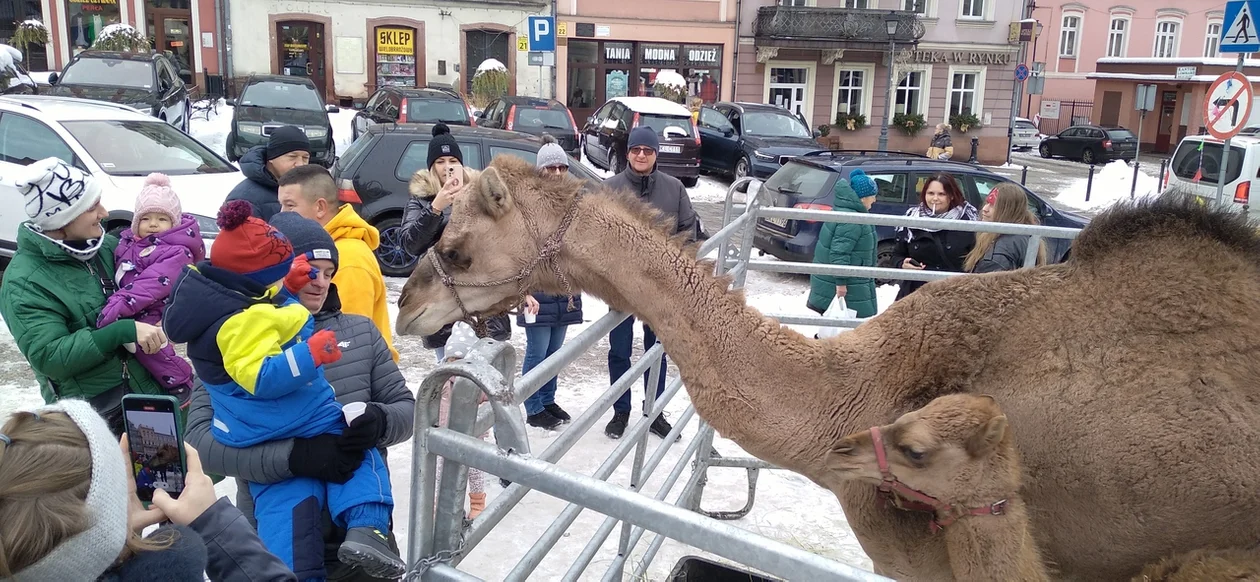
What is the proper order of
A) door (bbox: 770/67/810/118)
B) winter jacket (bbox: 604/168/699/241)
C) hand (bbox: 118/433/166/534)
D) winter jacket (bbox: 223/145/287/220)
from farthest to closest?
door (bbox: 770/67/810/118)
winter jacket (bbox: 604/168/699/241)
winter jacket (bbox: 223/145/287/220)
hand (bbox: 118/433/166/534)

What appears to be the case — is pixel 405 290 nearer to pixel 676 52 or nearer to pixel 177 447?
pixel 177 447

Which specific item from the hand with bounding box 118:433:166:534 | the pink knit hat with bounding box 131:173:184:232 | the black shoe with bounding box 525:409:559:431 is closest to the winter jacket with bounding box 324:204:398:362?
the pink knit hat with bounding box 131:173:184:232

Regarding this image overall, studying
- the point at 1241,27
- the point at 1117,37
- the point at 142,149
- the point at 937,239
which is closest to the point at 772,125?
the point at 1241,27

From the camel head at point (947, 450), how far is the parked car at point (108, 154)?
23.1 feet

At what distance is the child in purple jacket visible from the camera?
380cm

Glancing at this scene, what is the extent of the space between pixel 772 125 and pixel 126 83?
13.0 meters

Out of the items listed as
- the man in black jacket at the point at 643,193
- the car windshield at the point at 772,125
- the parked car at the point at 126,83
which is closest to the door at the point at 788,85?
the car windshield at the point at 772,125

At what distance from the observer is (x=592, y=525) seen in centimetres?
468

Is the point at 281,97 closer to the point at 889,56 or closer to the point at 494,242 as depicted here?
the point at 494,242

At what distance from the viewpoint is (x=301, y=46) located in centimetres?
2808

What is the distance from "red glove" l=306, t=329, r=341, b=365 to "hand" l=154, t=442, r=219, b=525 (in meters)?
0.46

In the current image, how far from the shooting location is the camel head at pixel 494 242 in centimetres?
329

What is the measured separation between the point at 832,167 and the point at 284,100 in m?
11.3

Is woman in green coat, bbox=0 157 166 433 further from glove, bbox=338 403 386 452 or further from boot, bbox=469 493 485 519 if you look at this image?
boot, bbox=469 493 485 519
